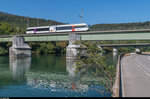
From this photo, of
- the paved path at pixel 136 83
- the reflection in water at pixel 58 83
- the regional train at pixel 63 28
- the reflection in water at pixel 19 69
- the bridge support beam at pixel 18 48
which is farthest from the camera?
the bridge support beam at pixel 18 48

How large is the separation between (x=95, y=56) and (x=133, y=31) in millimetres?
38092

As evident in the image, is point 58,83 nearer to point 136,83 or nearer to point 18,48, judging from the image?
point 136,83

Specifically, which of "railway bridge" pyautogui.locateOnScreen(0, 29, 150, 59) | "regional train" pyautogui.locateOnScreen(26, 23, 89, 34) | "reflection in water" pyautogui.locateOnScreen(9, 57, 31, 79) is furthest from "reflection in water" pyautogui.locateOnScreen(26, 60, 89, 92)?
"regional train" pyautogui.locateOnScreen(26, 23, 89, 34)

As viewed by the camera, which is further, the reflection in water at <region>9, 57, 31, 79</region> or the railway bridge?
the railway bridge

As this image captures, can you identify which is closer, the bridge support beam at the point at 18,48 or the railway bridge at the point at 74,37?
the railway bridge at the point at 74,37

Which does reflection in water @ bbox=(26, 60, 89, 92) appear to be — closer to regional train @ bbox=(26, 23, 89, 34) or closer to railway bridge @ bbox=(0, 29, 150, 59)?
railway bridge @ bbox=(0, 29, 150, 59)

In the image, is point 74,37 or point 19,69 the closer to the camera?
point 19,69

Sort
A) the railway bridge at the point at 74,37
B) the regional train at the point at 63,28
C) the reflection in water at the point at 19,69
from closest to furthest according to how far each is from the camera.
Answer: the reflection in water at the point at 19,69, the railway bridge at the point at 74,37, the regional train at the point at 63,28

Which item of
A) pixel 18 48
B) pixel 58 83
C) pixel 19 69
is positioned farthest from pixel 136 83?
pixel 18 48

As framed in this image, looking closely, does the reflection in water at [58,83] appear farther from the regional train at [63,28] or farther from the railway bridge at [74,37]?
the regional train at [63,28]

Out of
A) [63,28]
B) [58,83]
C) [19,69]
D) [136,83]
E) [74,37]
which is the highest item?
[63,28]

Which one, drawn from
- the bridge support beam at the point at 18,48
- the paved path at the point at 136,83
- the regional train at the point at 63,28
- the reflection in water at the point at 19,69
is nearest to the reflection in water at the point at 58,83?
the reflection in water at the point at 19,69

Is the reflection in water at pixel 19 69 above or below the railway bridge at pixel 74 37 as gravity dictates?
below

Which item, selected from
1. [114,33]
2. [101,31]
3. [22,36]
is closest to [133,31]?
[114,33]
